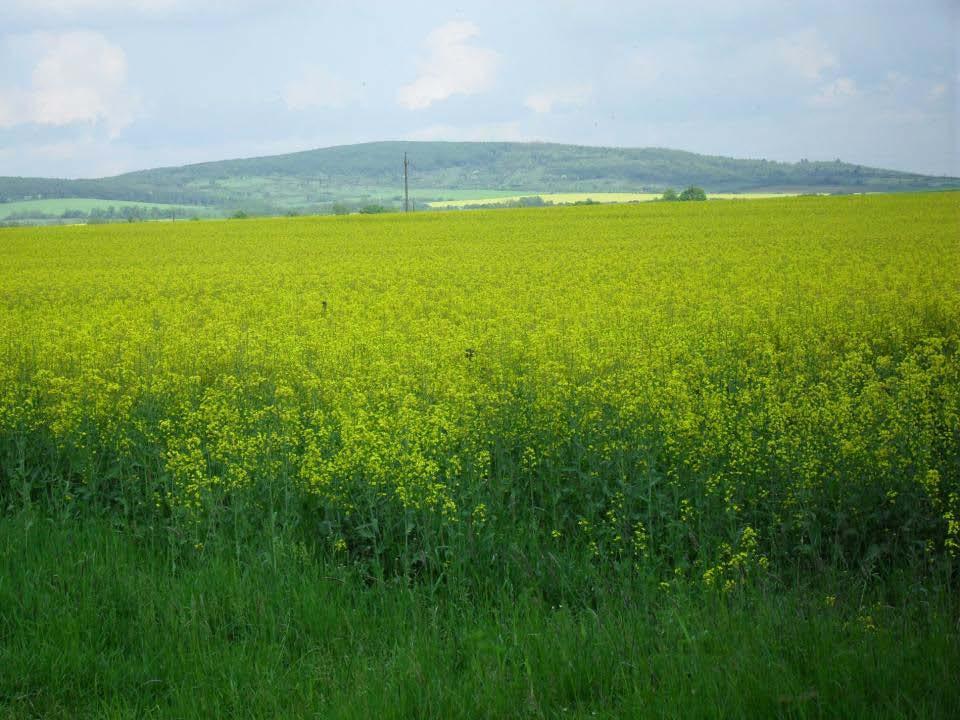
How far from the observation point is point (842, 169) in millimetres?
137875

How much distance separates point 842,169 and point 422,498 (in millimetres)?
146428

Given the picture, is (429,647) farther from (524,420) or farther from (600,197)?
(600,197)

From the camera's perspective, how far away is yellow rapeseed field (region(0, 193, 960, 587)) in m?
6.17

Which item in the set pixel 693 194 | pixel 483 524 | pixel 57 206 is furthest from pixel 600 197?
pixel 483 524

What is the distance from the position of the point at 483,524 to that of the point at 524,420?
1859 mm

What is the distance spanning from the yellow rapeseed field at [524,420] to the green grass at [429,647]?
0.54 meters

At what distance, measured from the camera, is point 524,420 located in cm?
784

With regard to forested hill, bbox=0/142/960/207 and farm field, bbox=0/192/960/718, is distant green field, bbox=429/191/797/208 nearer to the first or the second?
forested hill, bbox=0/142/960/207

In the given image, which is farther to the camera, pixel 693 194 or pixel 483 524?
pixel 693 194

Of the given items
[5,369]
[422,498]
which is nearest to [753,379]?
[422,498]

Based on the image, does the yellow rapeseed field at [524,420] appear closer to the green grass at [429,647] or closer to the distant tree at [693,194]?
the green grass at [429,647]

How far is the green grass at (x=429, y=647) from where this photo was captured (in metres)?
3.86

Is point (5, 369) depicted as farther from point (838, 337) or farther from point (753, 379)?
point (838, 337)

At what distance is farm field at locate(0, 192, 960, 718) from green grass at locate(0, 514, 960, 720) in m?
0.02
